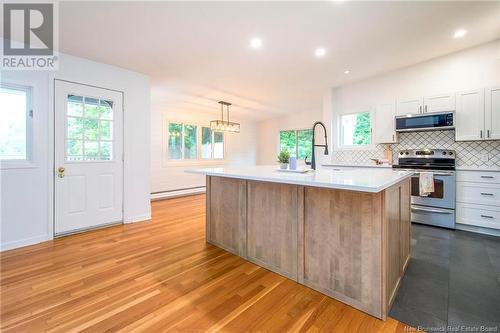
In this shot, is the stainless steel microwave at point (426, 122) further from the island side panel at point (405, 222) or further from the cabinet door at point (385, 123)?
the island side panel at point (405, 222)

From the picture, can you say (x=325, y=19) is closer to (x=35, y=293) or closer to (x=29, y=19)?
(x=29, y=19)

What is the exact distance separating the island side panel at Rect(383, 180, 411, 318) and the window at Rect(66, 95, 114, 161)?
3.87 meters

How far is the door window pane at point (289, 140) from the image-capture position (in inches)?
307

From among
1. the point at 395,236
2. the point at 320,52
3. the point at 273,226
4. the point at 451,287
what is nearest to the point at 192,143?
the point at 320,52

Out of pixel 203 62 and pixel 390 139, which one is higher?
pixel 203 62

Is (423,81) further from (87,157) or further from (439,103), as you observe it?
(87,157)

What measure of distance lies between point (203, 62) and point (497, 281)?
424cm

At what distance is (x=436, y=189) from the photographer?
3629 millimetres

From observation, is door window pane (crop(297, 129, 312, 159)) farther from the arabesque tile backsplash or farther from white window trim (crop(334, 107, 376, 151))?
the arabesque tile backsplash

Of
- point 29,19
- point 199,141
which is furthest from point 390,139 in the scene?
point 29,19

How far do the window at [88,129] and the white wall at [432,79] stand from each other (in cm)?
460

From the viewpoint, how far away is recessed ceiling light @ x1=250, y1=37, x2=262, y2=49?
2.93m

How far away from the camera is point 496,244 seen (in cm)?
294

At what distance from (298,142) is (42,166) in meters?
6.49
